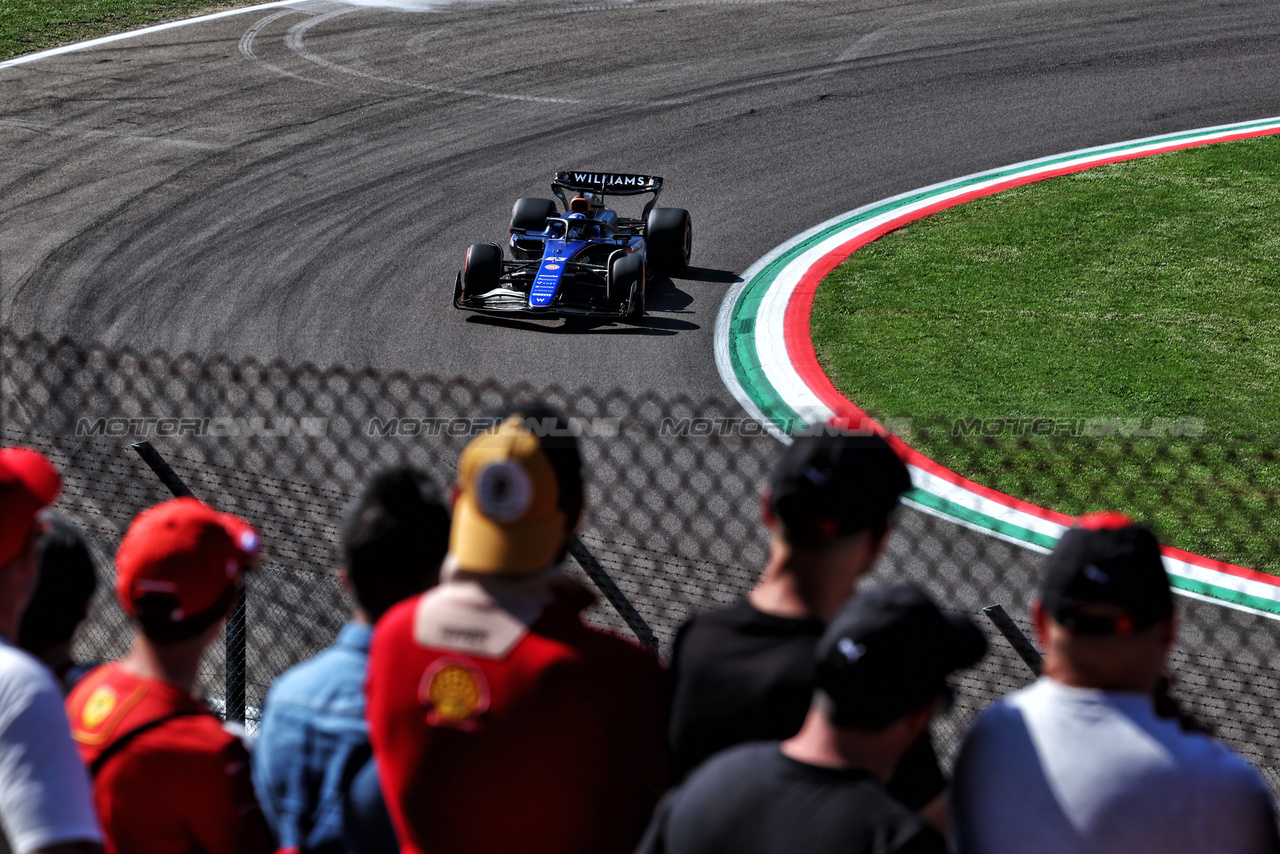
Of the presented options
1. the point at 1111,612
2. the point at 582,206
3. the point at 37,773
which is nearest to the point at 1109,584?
the point at 1111,612

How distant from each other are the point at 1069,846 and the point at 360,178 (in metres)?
14.8

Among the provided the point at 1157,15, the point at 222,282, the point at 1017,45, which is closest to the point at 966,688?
the point at 222,282

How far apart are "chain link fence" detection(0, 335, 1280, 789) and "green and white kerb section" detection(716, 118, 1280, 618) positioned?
252mm

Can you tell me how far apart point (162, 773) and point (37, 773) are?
0.88 ft

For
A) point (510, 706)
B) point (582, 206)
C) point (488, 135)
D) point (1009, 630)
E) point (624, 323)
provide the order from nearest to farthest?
point (510, 706) < point (1009, 630) < point (624, 323) < point (582, 206) < point (488, 135)

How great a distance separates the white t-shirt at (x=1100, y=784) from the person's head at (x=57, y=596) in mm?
1802

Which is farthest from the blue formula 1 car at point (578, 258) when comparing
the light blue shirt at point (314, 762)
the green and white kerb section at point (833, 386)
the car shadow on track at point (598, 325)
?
the light blue shirt at point (314, 762)

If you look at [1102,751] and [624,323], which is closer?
[1102,751]

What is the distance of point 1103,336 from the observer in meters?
10.8

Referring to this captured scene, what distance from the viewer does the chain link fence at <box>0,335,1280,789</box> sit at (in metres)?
5.72

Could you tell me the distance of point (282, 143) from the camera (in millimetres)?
17094

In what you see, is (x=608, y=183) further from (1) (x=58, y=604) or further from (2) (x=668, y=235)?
(1) (x=58, y=604)

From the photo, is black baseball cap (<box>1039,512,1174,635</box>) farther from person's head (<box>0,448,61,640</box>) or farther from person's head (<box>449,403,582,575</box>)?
person's head (<box>0,448,61,640</box>)

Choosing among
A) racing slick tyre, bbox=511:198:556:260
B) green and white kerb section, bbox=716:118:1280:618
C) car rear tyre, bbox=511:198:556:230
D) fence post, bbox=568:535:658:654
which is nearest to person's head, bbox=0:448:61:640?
fence post, bbox=568:535:658:654
